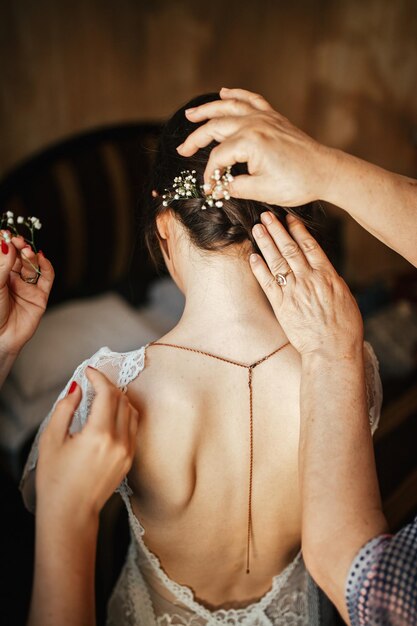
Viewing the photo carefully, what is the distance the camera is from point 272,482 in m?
1.13

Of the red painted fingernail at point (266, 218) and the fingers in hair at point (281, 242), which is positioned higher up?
the red painted fingernail at point (266, 218)

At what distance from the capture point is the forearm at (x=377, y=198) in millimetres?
1056

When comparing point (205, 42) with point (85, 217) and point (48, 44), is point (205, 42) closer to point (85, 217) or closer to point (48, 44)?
point (48, 44)

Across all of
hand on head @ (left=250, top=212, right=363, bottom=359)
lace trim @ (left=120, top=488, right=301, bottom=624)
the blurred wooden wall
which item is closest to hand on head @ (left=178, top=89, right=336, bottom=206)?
hand on head @ (left=250, top=212, right=363, bottom=359)

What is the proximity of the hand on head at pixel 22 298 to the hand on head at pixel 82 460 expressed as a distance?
413 millimetres

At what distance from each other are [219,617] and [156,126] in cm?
254

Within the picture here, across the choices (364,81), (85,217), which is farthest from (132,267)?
(364,81)

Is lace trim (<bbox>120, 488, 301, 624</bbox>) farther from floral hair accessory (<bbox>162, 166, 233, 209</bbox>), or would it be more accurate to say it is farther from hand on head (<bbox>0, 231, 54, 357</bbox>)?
floral hair accessory (<bbox>162, 166, 233, 209</bbox>)

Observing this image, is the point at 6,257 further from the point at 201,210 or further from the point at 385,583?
the point at 385,583

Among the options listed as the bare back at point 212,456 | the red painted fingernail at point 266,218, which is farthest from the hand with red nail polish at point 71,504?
the red painted fingernail at point 266,218

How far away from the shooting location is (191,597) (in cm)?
127

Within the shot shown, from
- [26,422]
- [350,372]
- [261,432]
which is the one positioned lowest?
[26,422]

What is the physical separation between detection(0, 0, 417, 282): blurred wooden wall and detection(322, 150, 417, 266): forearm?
6.98ft

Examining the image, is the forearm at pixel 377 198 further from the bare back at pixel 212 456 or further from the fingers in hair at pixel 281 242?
the bare back at pixel 212 456
